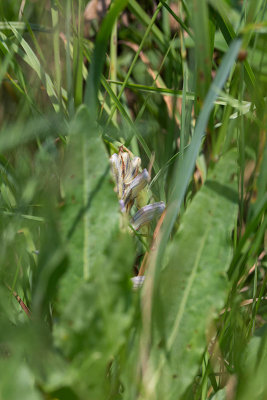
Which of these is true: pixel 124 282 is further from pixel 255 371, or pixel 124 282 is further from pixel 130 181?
pixel 130 181

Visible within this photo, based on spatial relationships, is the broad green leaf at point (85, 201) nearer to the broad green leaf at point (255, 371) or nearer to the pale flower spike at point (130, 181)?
the broad green leaf at point (255, 371)

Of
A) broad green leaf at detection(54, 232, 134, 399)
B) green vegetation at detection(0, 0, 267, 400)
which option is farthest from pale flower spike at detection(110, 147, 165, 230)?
broad green leaf at detection(54, 232, 134, 399)

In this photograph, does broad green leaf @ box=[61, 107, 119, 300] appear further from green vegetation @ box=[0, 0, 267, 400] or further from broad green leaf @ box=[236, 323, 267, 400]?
broad green leaf @ box=[236, 323, 267, 400]

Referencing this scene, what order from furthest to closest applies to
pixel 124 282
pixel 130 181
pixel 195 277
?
1. pixel 130 181
2. pixel 195 277
3. pixel 124 282

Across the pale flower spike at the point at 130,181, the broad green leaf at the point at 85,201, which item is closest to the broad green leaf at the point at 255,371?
the broad green leaf at the point at 85,201

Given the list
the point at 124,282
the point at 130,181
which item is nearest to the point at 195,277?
the point at 124,282
